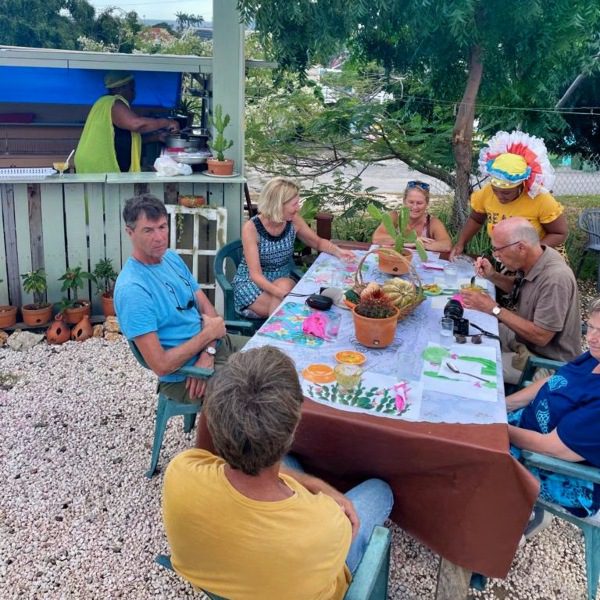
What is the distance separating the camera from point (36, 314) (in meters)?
4.35

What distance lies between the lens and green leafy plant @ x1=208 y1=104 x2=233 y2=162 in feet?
14.8

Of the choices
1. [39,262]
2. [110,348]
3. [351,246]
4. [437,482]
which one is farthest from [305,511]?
[39,262]

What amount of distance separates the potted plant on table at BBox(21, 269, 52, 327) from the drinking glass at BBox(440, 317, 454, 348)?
303 cm

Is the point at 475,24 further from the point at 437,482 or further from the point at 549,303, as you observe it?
the point at 437,482

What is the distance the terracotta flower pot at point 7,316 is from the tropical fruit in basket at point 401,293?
2974mm

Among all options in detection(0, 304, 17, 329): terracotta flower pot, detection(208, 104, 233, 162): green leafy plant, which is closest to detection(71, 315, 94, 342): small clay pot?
detection(0, 304, 17, 329): terracotta flower pot

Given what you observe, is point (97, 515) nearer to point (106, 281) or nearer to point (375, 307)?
point (375, 307)

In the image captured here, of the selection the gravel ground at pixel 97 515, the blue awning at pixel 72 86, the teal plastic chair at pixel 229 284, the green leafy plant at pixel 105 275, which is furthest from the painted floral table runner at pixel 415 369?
the blue awning at pixel 72 86

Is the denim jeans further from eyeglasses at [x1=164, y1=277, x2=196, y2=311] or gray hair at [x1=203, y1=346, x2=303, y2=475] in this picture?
eyeglasses at [x1=164, y1=277, x2=196, y2=311]

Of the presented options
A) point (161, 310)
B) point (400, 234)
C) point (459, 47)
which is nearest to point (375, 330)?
point (161, 310)

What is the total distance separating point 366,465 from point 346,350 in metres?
0.58

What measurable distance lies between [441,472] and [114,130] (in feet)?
14.5

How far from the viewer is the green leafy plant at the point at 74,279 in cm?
436

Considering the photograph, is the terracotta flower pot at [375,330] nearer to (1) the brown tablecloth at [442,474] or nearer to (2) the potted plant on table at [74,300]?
(1) the brown tablecloth at [442,474]
